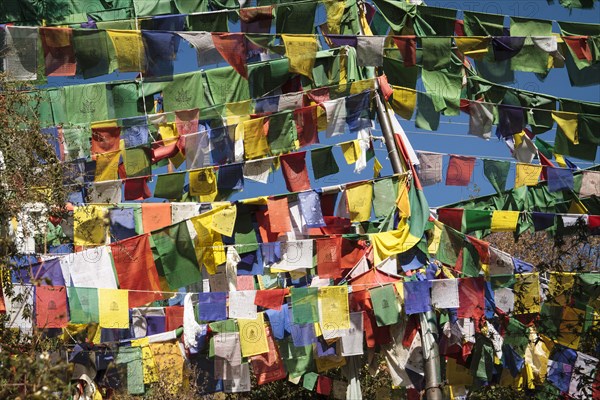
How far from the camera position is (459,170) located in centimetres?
1462

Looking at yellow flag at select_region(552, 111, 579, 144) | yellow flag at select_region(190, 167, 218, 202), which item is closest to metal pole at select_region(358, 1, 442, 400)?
yellow flag at select_region(552, 111, 579, 144)

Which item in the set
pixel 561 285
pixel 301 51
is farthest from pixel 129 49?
pixel 561 285

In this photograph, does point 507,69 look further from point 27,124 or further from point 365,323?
point 27,124

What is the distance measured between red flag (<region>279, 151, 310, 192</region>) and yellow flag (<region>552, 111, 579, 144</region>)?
13.3ft

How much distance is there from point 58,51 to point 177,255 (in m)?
3.54

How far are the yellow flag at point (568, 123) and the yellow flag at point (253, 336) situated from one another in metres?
5.64

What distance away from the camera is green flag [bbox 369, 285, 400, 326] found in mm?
12625

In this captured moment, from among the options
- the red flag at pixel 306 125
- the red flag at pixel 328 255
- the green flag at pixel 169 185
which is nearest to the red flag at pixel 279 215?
the red flag at pixel 328 255

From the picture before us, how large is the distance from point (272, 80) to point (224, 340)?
4.04 m

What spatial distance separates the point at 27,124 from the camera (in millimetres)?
11211

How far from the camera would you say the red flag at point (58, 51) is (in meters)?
12.8

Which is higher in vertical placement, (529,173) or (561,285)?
(529,173)

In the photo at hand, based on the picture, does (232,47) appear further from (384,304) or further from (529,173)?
(529,173)

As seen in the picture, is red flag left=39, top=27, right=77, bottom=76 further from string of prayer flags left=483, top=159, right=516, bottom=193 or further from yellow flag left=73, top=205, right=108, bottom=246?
string of prayer flags left=483, top=159, right=516, bottom=193
